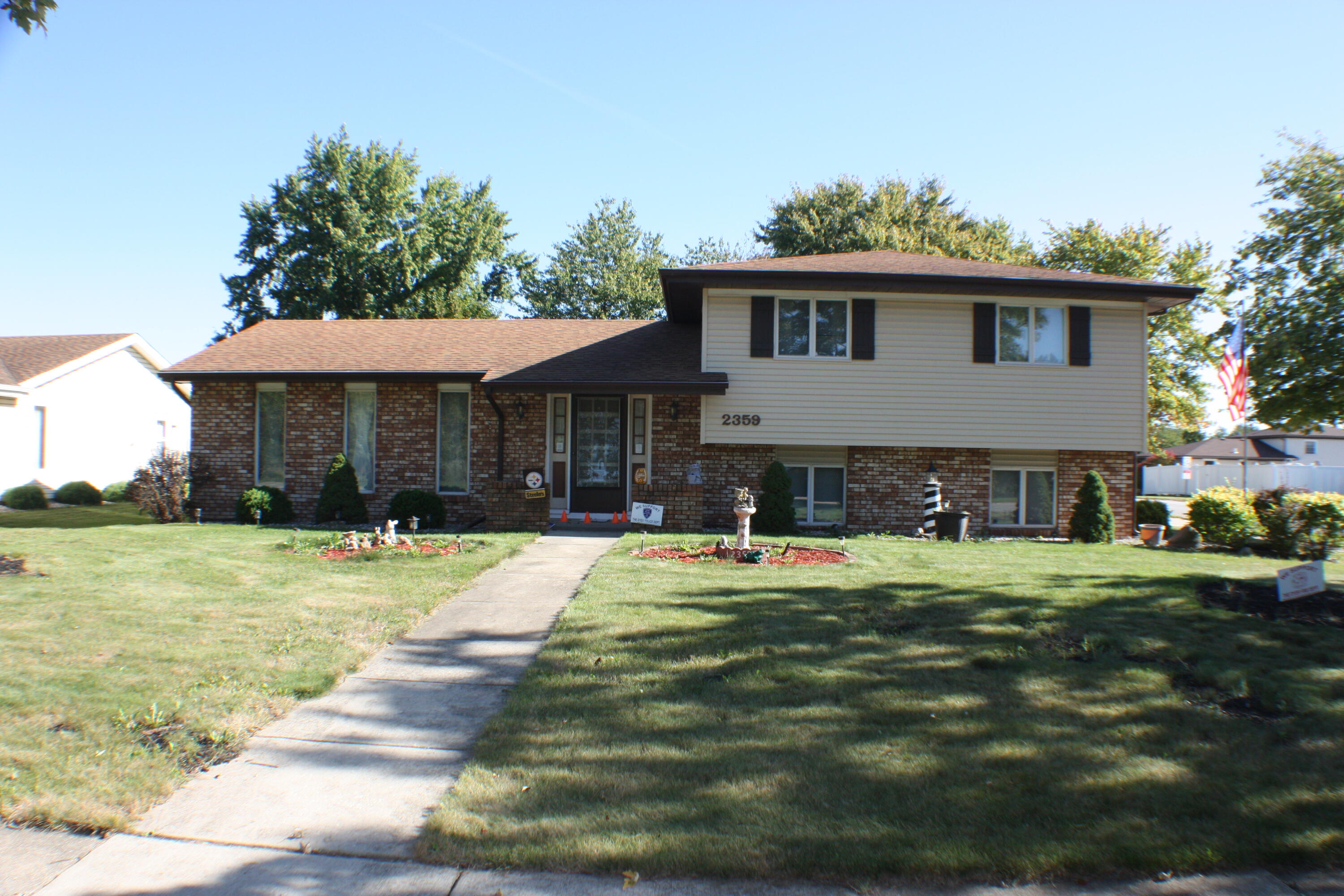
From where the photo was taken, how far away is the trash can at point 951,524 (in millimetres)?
13766

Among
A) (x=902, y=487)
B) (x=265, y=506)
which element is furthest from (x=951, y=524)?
(x=265, y=506)

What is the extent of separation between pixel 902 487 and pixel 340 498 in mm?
10653

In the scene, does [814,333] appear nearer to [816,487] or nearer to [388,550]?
[816,487]

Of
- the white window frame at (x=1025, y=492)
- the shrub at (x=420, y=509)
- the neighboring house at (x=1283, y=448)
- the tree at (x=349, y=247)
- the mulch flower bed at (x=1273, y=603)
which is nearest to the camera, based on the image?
the mulch flower bed at (x=1273, y=603)

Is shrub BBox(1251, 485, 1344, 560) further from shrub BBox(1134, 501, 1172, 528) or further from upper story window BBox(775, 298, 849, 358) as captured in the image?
upper story window BBox(775, 298, 849, 358)

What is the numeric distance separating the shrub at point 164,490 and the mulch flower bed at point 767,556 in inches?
395

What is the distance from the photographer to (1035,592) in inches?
309

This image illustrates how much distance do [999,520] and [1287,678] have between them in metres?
10.3

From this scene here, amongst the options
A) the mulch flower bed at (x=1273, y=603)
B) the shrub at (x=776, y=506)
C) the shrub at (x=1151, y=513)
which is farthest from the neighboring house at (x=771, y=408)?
the mulch flower bed at (x=1273, y=603)

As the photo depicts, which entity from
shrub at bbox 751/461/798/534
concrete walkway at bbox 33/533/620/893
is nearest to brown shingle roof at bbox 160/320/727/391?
shrub at bbox 751/461/798/534

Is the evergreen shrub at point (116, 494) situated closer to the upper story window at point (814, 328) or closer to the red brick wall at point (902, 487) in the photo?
the upper story window at point (814, 328)

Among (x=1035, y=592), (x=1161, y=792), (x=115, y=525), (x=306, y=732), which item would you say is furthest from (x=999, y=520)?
(x=115, y=525)

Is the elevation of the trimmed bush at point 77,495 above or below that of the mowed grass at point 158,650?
above

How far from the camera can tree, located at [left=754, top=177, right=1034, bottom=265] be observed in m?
31.2
